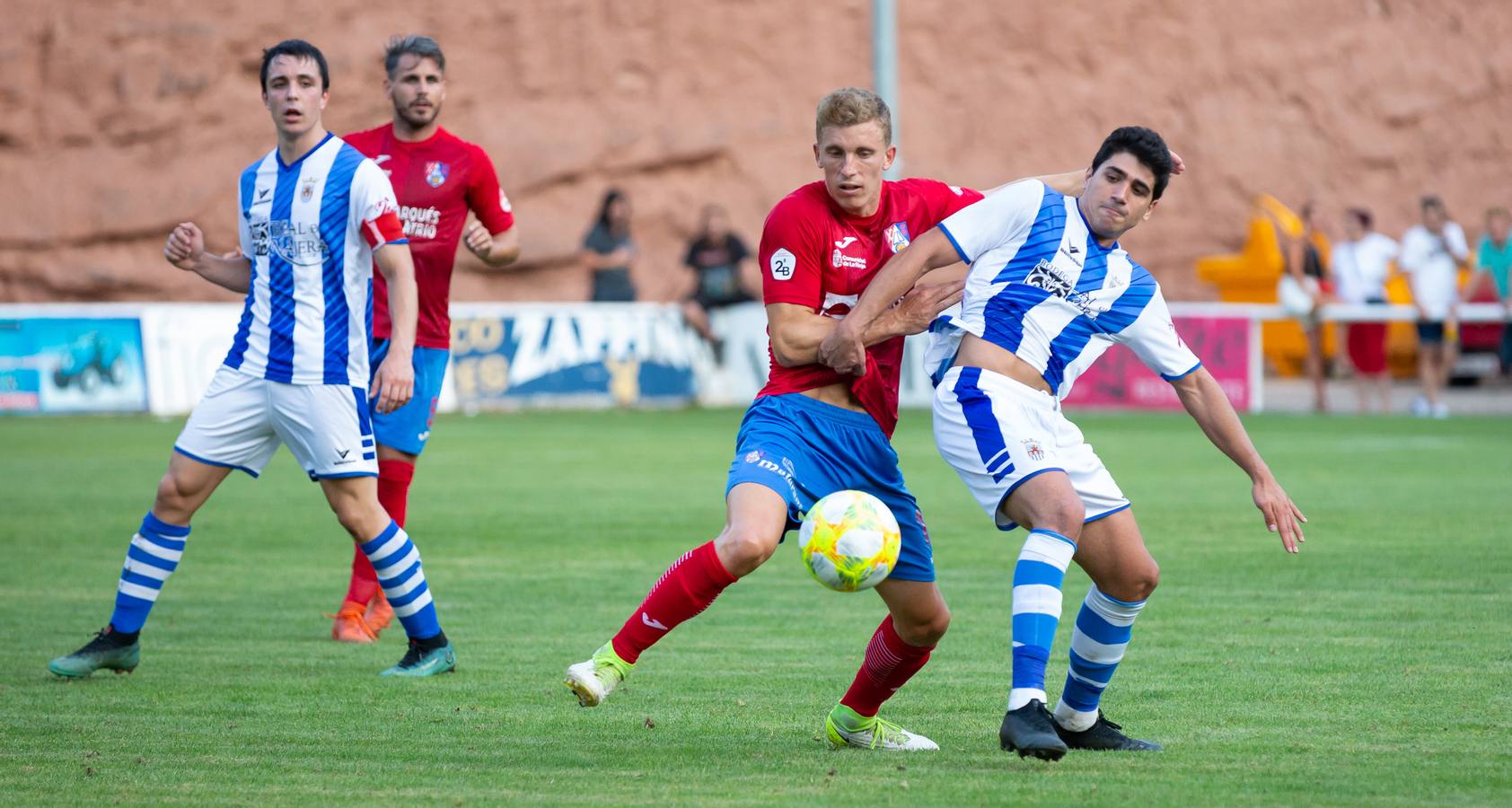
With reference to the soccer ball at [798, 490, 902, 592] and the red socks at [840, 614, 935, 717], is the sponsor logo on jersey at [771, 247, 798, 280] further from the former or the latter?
the red socks at [840, 614, 935, 717]

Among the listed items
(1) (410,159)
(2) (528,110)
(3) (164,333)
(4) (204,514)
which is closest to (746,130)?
(2) (528,110)

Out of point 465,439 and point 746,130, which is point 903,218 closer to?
point 465,439

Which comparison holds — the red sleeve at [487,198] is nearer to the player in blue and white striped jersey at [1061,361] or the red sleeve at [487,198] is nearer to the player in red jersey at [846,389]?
the player in red jersey at [846,389]

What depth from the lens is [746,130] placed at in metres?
34.7

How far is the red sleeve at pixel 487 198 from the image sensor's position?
7.97 metres

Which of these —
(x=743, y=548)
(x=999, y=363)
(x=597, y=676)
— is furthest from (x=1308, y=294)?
(x=597, y=676)

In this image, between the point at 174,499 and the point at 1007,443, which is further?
the point at 174,499

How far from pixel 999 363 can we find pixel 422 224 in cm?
341

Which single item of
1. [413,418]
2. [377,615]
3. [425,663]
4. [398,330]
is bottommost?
[377,615]

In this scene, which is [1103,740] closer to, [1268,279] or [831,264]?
[831,264]

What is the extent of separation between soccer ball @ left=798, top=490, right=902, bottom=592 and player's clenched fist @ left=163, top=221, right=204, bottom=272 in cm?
297

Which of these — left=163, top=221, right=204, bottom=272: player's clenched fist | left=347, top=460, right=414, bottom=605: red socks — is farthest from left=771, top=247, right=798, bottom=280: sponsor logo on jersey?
left=347, top=460, right=414, bottom=605: red socks

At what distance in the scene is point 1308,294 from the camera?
20656mm

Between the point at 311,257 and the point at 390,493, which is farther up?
the point at 311,257
